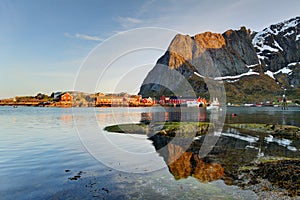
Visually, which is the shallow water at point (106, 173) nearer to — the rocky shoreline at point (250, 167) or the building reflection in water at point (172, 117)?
the rocky shoreline at point (250, 167)

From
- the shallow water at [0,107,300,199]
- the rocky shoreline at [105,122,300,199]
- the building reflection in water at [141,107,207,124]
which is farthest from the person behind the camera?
the building reflection in water at [141,107,207,124]

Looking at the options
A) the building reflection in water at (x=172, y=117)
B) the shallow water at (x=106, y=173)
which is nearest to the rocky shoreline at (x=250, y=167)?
the shallow water at (x=106, y=173)

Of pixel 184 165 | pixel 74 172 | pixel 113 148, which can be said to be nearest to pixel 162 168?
pixel 184 165

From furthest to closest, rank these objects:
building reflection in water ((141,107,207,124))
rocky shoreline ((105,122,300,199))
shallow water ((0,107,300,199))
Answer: building reflection in water ((141,107,207,124))
rocky shoreline ((105,122,300,199))
shallow water ((0,107,300,199))

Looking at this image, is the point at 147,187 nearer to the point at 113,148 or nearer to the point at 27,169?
the point at 27,169

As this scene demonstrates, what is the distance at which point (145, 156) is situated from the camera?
2641 cm

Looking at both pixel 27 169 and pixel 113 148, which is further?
pixel 113 148

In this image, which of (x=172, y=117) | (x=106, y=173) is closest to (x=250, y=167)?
(x=106, y=173)

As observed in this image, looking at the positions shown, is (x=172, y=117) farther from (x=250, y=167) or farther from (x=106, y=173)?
(x=106, y=173)

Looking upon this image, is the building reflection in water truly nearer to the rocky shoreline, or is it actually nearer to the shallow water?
the shallow water

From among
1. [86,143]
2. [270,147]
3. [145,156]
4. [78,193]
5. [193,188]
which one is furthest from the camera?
[86,143]

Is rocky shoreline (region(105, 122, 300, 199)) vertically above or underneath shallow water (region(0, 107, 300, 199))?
above

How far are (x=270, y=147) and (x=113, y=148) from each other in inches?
811

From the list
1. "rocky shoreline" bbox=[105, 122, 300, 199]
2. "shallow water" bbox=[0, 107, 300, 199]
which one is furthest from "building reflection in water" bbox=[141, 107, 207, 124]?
"rocky shoreline" bbox=[105, 122, 300, 199]
